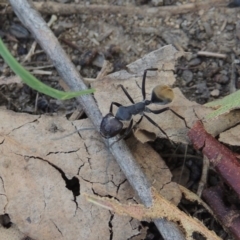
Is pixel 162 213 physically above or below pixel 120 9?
below

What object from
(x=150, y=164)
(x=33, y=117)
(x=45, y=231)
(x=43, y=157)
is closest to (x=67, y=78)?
(x=33, y=117)

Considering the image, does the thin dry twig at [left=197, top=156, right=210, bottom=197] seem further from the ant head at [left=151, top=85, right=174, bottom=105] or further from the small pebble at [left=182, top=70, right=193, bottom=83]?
the small pebble at [left=182, top=70, right=193, bottom=83]

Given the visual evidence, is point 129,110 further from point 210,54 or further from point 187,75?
point 210,54

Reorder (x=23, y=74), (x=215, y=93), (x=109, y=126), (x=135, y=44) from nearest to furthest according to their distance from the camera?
(x=23, y=74), (x=109, y=126), (x=215, y=93), (x=135, y=44)

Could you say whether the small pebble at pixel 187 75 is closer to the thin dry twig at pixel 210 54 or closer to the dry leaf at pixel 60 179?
the thin dry twig at pixel 210 54

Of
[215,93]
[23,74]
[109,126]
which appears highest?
[23,74]

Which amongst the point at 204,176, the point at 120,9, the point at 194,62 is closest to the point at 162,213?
the point at 204,176
